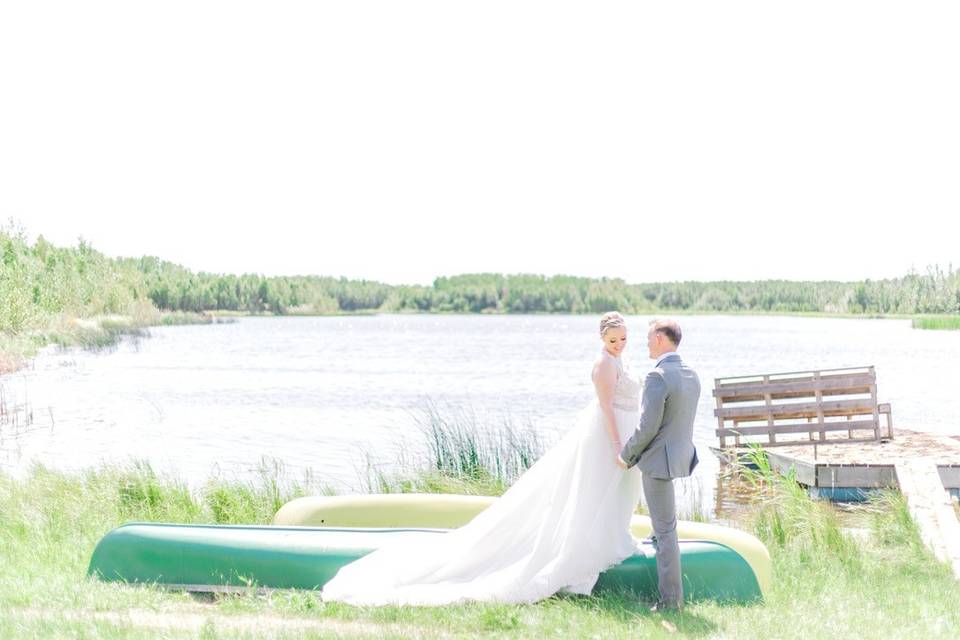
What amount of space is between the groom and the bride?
0.24m

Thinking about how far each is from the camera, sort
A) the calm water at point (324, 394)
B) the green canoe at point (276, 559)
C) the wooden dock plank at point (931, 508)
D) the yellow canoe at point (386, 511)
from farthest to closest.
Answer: the calm water at point (324, 394)
the wooden dock plank at point (931, 508)
the yellow canoe at point (386, 511)
the green canoe at point (276, 559)

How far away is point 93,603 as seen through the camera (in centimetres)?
664

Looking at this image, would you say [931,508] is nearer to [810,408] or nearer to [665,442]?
[665,442]

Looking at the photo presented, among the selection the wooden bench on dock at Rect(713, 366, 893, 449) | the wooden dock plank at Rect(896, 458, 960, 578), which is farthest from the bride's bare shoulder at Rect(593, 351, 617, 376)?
the wooden bench on dock at Rect(713, 366, 893, 449)

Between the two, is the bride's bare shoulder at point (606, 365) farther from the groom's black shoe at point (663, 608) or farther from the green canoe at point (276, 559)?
the groom's black shoe at point (663, 608)

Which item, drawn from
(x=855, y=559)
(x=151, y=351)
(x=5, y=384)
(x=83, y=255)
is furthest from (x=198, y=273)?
(x=855, y=559)

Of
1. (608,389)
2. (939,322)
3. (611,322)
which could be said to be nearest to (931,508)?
(608,389)

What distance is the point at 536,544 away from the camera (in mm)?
6820

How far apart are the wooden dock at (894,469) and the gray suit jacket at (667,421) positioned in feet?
17.1

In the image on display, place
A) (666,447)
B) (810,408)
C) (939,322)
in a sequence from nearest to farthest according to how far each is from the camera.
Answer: (666,447), (810,408), (939,322)

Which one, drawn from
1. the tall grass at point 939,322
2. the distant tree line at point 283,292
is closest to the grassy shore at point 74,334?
the distant tree line at point 283,292

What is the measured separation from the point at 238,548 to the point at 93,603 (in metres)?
1.06

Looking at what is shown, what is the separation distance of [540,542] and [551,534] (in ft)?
0.29

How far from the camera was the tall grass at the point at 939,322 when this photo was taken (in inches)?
3607
